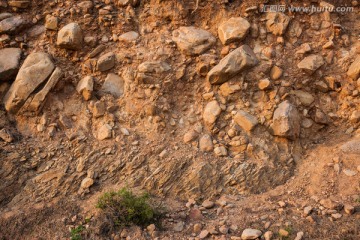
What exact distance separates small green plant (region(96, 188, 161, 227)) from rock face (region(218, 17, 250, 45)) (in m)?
2.61

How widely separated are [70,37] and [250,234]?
371 cm

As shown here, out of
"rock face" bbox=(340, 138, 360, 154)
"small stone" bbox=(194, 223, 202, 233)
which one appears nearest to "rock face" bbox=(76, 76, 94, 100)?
"small stone" bbox=(194, 223, 202, 233)

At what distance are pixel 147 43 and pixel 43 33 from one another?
162 cm

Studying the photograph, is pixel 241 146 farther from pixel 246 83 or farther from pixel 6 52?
pixel 6 52

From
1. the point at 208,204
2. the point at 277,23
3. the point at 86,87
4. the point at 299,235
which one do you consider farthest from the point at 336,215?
the point at 86,87

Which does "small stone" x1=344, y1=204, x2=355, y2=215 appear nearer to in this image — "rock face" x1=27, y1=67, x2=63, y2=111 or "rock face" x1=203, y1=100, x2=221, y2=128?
"rock face" x1=203, y1=100, x2=221, y2=128

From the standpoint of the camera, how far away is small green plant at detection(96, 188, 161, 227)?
410 cm

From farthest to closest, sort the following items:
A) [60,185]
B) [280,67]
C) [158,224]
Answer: [280,67], [60,185], [158,224]

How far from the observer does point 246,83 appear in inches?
199

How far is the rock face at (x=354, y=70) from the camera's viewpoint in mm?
5086

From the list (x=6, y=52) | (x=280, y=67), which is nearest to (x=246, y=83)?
(x=280, y=67)

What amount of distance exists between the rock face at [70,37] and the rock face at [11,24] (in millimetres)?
677

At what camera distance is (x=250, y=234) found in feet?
12.6

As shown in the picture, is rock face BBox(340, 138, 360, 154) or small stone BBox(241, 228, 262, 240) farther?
rock face BBox(340, 138, 360, 154)
